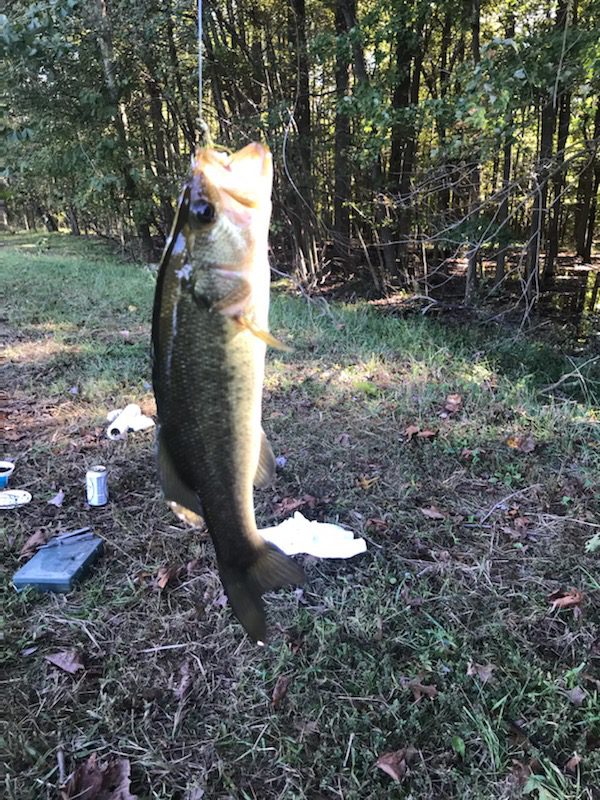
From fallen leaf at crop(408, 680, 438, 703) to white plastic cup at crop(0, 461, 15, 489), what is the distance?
271cm

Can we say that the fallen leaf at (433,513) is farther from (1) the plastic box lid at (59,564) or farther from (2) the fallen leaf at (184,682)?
(1) the plastic box lid at (59,564)

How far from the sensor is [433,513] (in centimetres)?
328

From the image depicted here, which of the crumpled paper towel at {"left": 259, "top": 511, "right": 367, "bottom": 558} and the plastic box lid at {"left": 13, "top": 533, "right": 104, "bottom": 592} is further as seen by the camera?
the crumpled paper towel at {"left": 259, "top": 511, "right": 367, "bottom": 558}

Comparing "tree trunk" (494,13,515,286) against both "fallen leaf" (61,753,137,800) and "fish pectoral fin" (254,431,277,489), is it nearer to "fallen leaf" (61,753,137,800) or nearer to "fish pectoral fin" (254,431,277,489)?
"fish pectoral fin" (254,431,277,489)

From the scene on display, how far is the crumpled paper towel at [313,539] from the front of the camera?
2.94 meters

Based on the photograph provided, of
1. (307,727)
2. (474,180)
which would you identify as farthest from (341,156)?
(307,727)

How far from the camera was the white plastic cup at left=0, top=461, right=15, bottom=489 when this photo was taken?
3.60 m

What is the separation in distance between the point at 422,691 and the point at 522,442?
2235mm

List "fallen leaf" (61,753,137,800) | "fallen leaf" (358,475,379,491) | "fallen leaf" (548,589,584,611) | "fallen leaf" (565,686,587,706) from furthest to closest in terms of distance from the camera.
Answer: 1. "fallen leaf" (358,475,379,491)
2. "fallen leaf" (548,589,584,611)
3. "fallen leaf" (565,686,587,706)
4. "fallen leaf" (61,753,137,800)

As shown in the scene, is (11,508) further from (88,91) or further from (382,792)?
(88,91)

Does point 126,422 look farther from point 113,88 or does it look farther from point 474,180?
point 113,88

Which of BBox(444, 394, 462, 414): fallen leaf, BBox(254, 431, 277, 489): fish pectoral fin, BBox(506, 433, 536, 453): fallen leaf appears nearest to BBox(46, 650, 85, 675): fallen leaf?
BBox(254, 431, 277, 489): fish pectoral fin

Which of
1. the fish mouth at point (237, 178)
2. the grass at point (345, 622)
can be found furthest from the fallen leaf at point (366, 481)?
→ the fish mouth at point (237, 178)

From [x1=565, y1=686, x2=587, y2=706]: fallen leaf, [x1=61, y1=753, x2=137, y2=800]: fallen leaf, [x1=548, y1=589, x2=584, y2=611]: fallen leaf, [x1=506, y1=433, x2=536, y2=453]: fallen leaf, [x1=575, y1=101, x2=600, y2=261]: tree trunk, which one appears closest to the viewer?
[x1=61, y1=753, x2=137, y2=800]: fallen leaf
